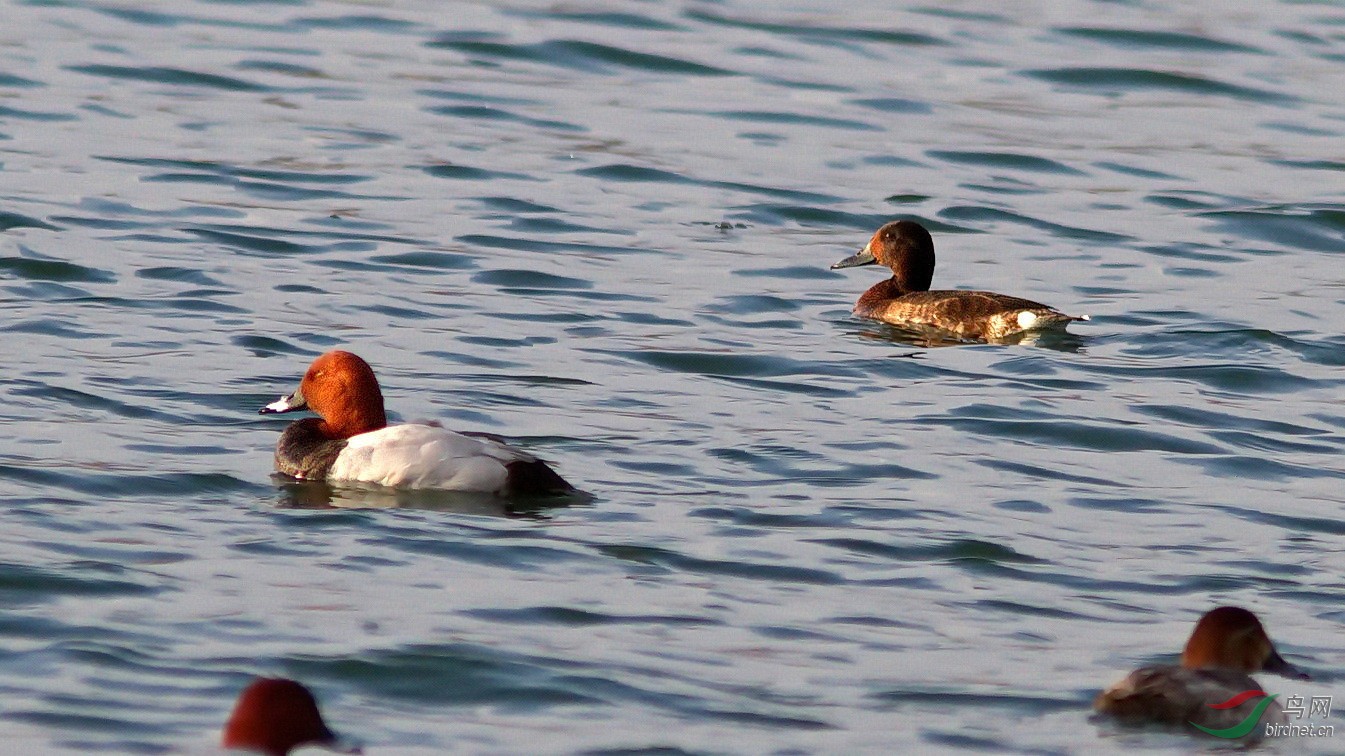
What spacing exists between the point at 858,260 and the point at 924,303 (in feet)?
3.89

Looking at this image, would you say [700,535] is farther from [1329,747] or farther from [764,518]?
[1329,747]

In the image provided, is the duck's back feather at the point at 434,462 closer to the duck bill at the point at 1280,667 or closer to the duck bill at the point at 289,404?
the duck bill at the point at 289,404

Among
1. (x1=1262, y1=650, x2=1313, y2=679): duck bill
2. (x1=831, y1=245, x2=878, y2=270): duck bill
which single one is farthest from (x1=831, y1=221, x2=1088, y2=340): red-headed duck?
(x1=1262, y1=650, x2=1313, y2=679): duck bill

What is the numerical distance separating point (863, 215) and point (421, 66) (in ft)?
19.3

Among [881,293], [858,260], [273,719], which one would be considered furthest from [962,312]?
[273,719]

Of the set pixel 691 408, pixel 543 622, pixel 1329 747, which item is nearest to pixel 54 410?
pixel 691 408

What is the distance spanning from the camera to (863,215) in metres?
17.0

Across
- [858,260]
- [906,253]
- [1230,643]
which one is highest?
[906,253]

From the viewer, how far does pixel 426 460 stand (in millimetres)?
9352

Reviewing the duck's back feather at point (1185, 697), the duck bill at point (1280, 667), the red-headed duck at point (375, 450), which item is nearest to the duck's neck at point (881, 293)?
the red-headed duck at point (375, 450)

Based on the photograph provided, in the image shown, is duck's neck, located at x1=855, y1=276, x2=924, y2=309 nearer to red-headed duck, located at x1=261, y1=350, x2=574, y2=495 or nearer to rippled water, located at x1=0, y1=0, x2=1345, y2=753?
rippled water, located at x1=0, y1=0, x2=1345, y2=753

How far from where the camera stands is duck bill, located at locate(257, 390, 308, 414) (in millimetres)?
10078

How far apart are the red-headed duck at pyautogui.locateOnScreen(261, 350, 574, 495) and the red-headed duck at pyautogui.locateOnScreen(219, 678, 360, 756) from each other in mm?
3301

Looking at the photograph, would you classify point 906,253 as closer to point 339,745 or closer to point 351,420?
point 351,420
